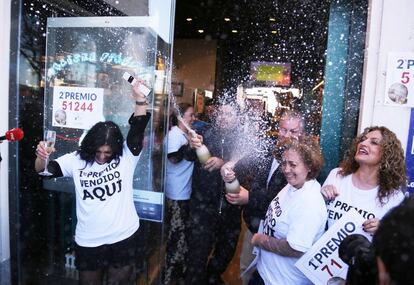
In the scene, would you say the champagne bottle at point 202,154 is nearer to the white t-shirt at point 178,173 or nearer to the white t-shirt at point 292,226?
the white t-shirt at point 178,173

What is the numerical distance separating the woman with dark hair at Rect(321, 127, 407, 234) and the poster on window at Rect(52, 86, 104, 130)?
2.11 meters

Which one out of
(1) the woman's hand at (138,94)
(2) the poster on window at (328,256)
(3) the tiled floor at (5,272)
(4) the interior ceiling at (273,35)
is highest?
(4) the interior ceiling at (273,35)

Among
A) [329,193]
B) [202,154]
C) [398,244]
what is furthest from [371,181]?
[398,244]

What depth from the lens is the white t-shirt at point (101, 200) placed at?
275 centimetres

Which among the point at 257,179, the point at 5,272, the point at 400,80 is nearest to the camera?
the point at 400,80

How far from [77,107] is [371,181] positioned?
255 centimetres

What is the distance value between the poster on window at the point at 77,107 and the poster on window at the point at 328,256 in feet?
7.11

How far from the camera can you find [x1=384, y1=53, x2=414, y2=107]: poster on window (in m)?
2.58

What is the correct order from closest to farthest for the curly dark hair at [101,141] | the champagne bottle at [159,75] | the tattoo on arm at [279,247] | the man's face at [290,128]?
1. the tattoo on arm at [279,247]
2. the curly dark hair at [101,141]
3. the man's face at [290,128]
4. the champagne bottle at [159,75]

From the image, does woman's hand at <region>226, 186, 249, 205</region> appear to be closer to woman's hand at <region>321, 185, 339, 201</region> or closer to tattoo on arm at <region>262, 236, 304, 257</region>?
tattoo on arm at <region>262, 236, 304, 257</region>

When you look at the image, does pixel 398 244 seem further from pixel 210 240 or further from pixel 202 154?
pixel 210 240

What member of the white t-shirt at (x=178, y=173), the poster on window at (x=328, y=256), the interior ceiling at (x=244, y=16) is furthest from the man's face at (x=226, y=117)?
the poster on window at (x=328, y=256)

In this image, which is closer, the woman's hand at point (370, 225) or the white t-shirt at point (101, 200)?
Result: the woman's hand at point (370, 225)

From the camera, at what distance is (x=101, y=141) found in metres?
2.82
